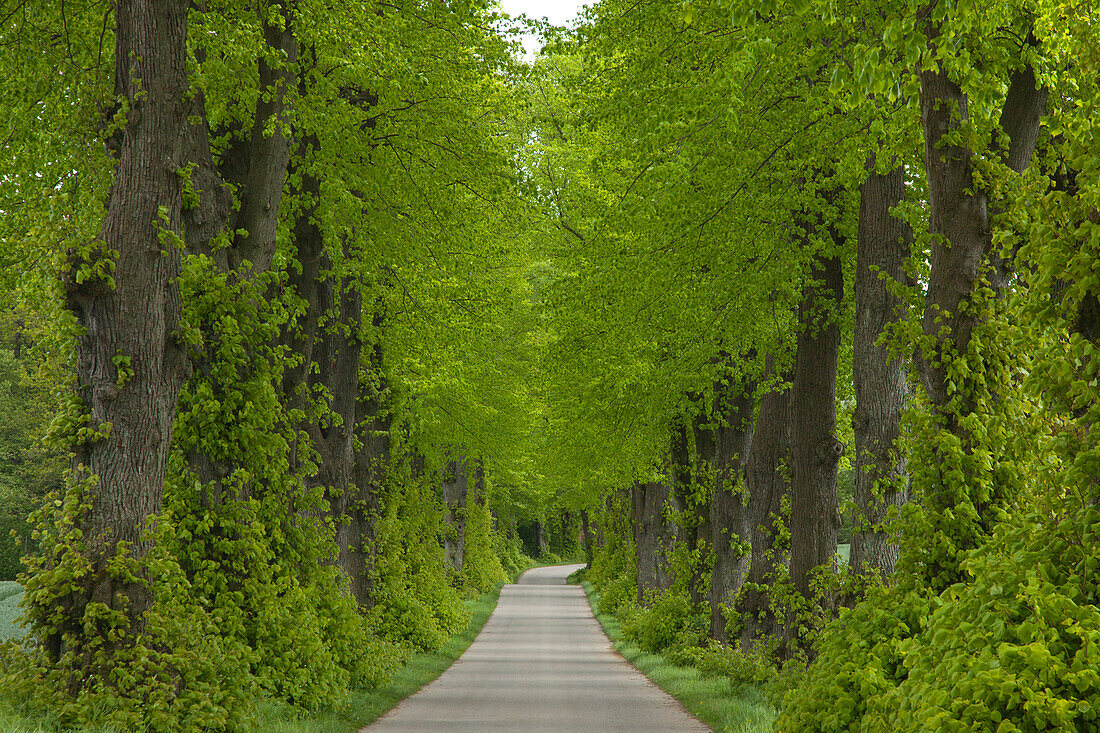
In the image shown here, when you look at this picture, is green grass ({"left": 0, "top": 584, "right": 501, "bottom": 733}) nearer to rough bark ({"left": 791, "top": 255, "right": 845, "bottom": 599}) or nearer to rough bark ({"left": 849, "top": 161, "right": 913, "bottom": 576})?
rough bark ({"left": 791, "top": 255, "right": 845, "bottom": 599})

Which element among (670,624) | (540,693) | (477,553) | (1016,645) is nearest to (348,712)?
(540,693)

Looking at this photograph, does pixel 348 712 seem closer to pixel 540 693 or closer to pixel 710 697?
pixel 540 693

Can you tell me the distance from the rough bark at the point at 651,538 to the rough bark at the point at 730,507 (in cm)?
978

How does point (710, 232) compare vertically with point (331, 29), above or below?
below

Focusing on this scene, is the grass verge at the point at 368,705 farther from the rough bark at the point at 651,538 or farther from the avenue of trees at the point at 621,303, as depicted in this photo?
the rough bark at the point at 651,538

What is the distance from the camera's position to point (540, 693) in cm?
1708

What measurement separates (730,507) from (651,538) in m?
12.9

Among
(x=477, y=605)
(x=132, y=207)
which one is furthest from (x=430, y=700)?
(x=477, y=605)

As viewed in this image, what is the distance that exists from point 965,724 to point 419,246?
12497mm

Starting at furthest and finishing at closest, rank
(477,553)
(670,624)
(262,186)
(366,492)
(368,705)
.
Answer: (477,553)
(670,624)
(366,492)
(368,705)
(262,186)

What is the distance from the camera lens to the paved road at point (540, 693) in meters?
13.4

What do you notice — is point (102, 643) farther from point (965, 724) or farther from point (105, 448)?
point (965, 724)

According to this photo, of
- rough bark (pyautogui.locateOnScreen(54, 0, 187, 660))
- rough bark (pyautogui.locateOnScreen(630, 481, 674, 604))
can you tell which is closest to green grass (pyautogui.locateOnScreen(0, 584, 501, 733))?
rough bark (pyautogui.locateOnScreen(54, 0, 187, 660))

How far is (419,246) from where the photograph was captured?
16.1m
